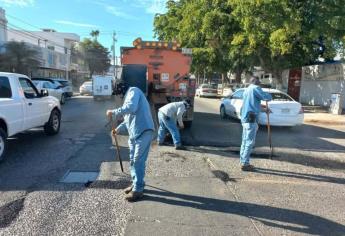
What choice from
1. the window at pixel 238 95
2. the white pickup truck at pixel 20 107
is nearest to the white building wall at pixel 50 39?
the window at pixel 238 95

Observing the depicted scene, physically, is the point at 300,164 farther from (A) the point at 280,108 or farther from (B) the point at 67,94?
(B) the point at 67,94

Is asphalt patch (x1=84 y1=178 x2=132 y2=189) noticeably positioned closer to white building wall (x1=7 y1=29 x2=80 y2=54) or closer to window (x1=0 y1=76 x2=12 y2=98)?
window (x1=0 y1=76 x2=12 y2=98)

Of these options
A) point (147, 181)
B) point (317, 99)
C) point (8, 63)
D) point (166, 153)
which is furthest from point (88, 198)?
point (8, 63)

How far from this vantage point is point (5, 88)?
8562 millimetres

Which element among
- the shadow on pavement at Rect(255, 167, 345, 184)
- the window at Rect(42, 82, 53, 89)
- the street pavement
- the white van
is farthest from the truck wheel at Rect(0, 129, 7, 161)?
the white van

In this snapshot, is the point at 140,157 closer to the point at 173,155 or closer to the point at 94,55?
the point at 173,155

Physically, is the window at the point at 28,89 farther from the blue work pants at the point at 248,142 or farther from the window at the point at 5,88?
the blue work pants at the point at 248,142

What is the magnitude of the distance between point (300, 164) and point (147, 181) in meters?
3.57

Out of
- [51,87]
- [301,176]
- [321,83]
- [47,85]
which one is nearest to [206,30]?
[321,83]

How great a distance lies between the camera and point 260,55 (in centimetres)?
2592

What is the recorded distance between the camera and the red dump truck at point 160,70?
41.1 ft

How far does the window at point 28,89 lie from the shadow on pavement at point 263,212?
4.94 m

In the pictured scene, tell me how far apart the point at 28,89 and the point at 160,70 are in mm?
4498

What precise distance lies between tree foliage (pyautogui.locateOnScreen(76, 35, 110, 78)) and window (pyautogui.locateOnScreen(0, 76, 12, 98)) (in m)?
76.2
